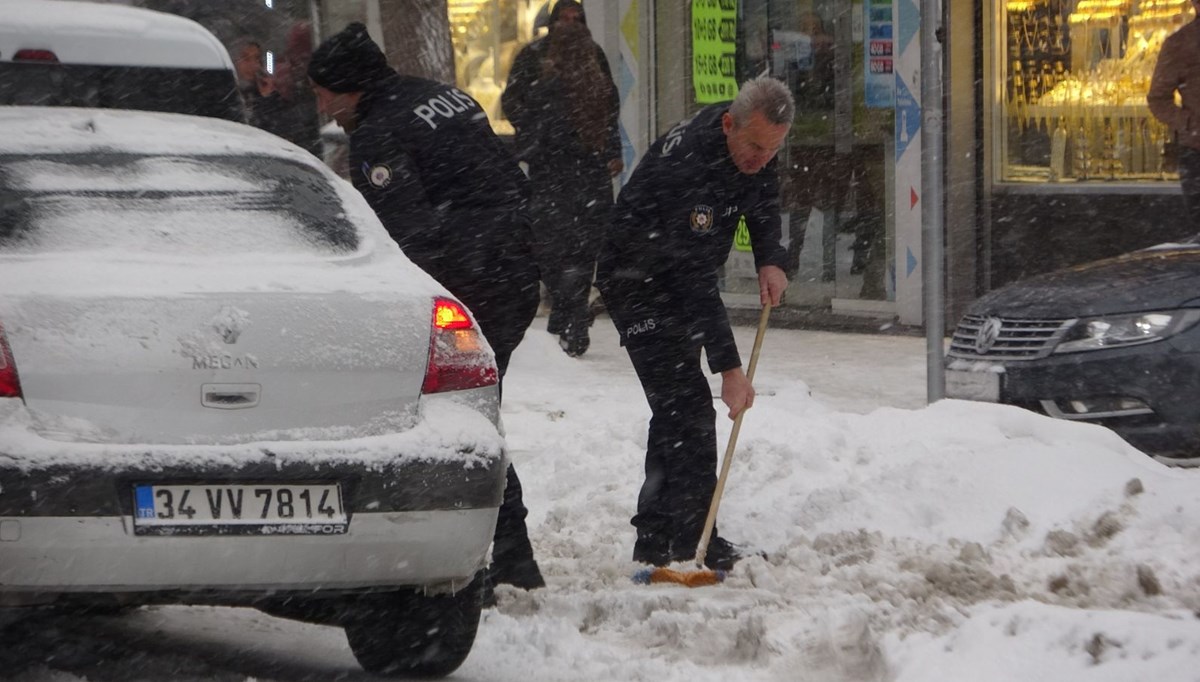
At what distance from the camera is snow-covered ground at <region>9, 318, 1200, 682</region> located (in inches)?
178

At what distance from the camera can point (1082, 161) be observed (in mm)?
11578

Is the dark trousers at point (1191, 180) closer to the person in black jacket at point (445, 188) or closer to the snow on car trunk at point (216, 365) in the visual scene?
the person in black jacket at point (445, 188)

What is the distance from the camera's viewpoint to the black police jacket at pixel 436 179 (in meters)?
5.54

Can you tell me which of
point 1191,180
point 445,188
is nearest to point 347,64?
point 445,188

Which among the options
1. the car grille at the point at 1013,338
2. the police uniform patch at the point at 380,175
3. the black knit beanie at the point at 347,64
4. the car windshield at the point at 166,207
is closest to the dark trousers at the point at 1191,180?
the car grille at the point at 1013,338

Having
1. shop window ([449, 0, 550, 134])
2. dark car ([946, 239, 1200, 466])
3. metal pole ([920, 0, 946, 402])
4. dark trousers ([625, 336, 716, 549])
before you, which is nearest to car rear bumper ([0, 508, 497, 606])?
dark trousers ([625, 336, 716, 549])

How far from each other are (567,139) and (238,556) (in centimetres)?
709

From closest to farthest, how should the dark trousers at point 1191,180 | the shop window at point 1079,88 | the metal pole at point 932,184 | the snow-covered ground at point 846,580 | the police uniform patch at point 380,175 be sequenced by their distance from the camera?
1. the snow-covered ground at point 846,580
2. the police uniform patch at point 380,175
3. the metal pole at point 932,184
4. the dark trousers at point 1191,180
5. the shop window at point 1079,88

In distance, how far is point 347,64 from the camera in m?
5.56

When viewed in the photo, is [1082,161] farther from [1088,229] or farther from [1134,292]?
[1134,292]

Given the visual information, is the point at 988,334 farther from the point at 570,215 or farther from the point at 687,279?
the point at 570,215

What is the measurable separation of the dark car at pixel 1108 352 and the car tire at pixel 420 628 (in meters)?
3.62

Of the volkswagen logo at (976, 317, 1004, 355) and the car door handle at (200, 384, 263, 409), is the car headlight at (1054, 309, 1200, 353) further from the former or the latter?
the car door handle at (200, 384, 263, 409)

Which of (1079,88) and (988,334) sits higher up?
(1079,88)
